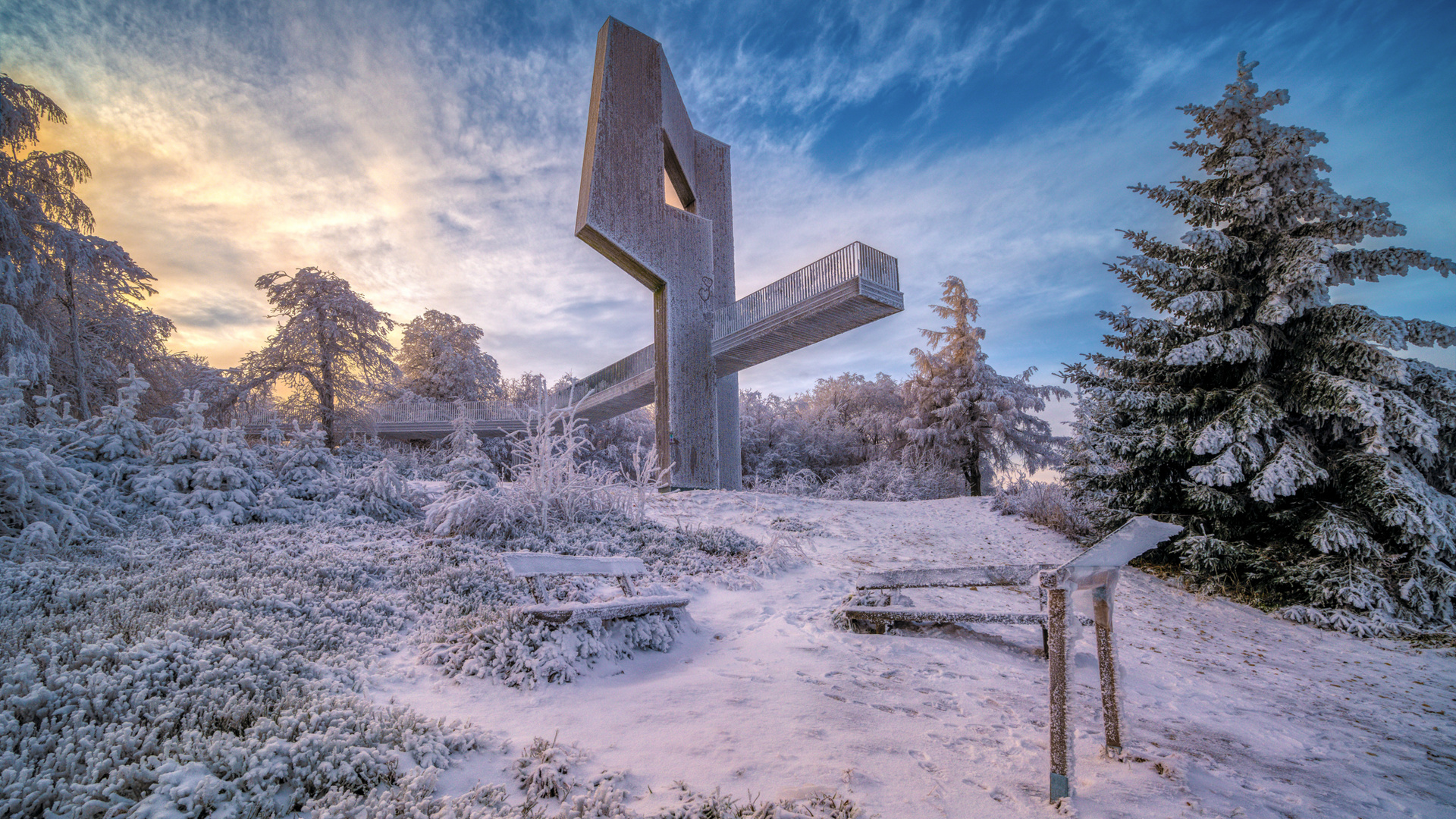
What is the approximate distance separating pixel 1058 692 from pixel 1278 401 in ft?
21.6

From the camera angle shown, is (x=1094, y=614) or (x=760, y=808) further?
(x=1094, y=614)

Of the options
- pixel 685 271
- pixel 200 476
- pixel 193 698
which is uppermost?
pixel 685 271

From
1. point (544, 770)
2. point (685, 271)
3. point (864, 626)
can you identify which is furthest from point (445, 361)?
point (544, 770)

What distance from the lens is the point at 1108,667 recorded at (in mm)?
2547

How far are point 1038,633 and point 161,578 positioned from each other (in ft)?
22.5

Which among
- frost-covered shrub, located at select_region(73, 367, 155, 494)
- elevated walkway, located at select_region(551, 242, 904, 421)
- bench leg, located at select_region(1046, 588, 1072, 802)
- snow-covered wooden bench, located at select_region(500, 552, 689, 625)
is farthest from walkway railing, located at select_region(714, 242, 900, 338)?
frost-covered shrub, located at select_region(73, 367, 155, 494)

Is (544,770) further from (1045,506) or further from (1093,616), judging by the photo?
(1045,506)

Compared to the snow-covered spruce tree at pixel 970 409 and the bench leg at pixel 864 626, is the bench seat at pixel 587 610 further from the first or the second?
the snow-covered spruce tree at pixel 970 409

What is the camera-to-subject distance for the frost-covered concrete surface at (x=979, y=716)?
2.28m

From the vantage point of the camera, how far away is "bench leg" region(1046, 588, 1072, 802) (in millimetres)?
2148

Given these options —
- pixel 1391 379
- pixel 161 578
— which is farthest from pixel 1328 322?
pixel 161 578

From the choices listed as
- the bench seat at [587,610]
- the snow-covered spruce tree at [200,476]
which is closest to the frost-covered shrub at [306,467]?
the snow-covered spruce tree at [200,476]

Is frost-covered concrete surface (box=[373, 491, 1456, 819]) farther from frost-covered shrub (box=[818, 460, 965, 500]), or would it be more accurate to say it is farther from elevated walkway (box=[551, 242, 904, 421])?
frost-covered shrub (box=[818, 460, 965, 500])

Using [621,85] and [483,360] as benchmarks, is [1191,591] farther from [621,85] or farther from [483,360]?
[483,360]
